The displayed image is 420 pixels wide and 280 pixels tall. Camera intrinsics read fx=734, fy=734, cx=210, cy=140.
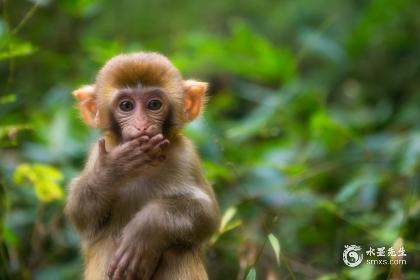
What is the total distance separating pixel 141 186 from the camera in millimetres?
4891

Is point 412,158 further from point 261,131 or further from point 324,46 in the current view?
point 324,46

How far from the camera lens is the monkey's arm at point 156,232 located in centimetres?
455

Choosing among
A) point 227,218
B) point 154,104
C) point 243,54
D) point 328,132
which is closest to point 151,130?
point 154,104

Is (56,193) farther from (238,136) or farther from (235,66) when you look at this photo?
(235,66)

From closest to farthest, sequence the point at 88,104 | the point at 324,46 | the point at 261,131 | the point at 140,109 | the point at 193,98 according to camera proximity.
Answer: the point at 140,109
the point at 88,104
the point at 193,98
the point at 261,131
the point at 324,46

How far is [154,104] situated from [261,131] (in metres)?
3.60

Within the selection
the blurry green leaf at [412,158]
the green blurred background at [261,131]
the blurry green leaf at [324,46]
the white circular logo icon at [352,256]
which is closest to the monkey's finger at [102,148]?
the green blurred background at [261,131]

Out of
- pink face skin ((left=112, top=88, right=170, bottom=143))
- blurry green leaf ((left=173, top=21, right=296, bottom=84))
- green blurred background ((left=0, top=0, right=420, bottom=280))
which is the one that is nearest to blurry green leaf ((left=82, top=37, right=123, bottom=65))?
green blurred background ((left=0, top=0, right=420, bottom=280))

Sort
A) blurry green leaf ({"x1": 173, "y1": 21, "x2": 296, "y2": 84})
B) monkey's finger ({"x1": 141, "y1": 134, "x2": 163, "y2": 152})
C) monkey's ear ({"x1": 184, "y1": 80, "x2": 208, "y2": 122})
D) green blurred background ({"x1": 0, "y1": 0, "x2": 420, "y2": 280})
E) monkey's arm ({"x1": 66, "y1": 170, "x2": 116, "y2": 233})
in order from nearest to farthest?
monkey's finger ({"x1": 141, "y1": 134, "x2": 163, "y2": 152})
monkey's arm ({"x1": 66, "y1": 170, "x2": 116, "y2": 233})
monkey's ear ({"x1": 184, "y1": 80, "x2": 208, "y2": 122})
green blurred background ({"x1": 0, "y1": 0, "x2": 420, "y2": 280})
blurry green leaf ({"x1": 173, "y1": 21, "x2": 296, "y2": 84})

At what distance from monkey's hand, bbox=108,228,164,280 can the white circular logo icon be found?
1.91 metres

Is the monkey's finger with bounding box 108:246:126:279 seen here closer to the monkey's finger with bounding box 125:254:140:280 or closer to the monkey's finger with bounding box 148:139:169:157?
the monkey's finger with bounding box 125:254:140:280

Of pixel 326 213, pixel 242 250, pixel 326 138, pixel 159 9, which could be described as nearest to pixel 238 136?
pixel 326 138

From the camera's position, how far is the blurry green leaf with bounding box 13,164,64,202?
5777 millimetres

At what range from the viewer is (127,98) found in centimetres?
483
